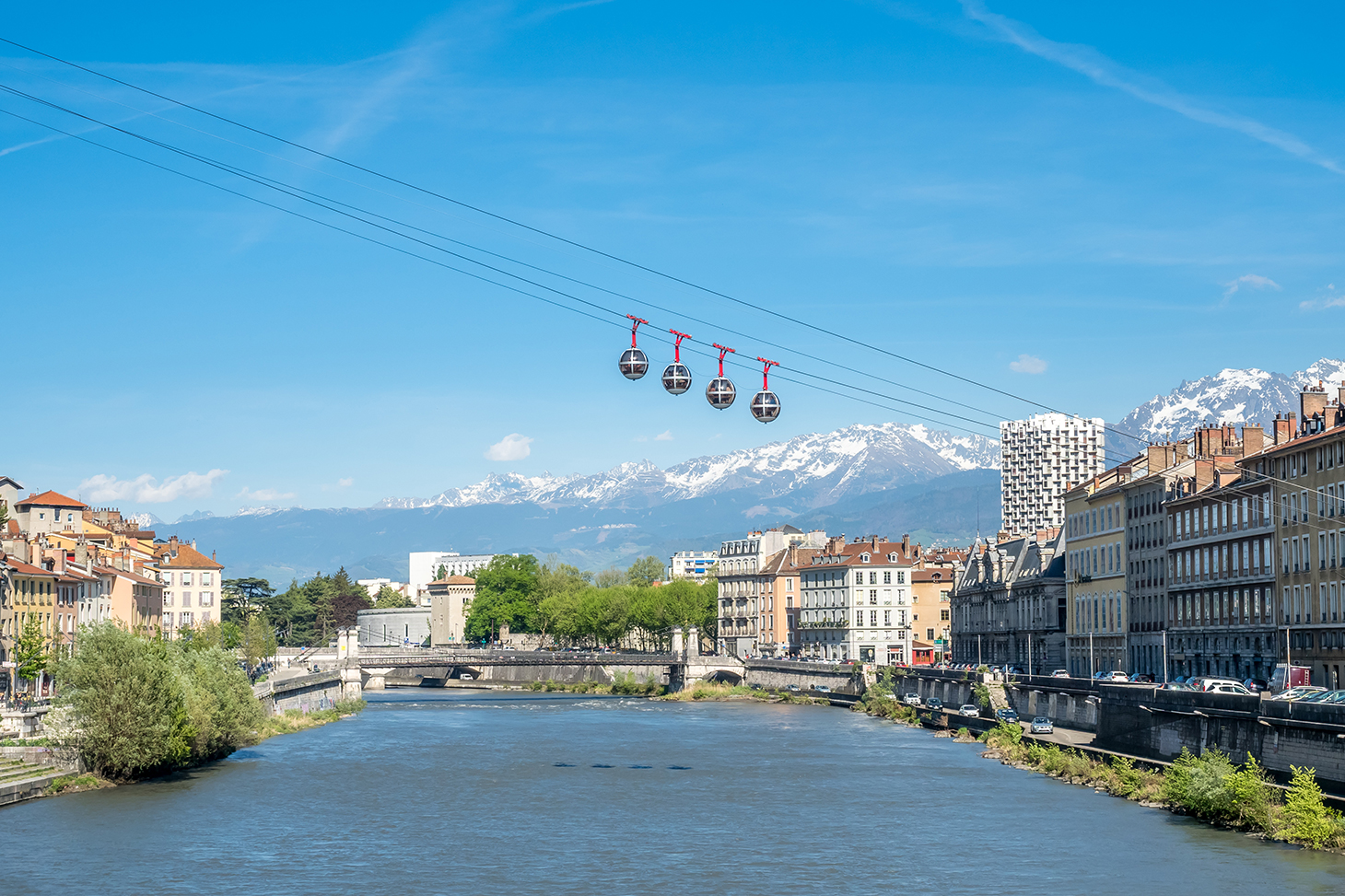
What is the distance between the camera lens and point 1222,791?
49875mm

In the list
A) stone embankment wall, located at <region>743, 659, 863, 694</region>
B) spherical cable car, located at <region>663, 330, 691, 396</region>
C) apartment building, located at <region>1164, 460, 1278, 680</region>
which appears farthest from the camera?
stone embankment wall, located at <region>743, 659, 863, 694</region>

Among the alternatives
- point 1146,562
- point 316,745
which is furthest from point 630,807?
point 1146,562

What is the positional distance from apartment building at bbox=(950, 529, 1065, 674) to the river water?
3479cm

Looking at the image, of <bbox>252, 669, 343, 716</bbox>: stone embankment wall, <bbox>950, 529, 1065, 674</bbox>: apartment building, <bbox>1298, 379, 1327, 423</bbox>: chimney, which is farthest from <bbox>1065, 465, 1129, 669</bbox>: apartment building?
<bbox>252, 669, 343, 716</bbox>: stone embankment wall

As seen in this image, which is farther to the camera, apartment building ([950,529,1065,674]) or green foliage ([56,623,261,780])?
apartment building ([950,529,1065,674])

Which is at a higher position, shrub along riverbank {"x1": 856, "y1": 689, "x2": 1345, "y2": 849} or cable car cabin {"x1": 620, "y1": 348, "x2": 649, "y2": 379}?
cable car cabin {"x1": 620, "y1": 348, "x2": 649, "y2": 379}

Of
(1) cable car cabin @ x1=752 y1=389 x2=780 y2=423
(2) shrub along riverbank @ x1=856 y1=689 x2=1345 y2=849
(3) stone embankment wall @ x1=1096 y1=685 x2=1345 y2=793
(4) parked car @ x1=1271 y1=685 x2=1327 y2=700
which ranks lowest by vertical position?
(2) shrub along riverbank @ x1=856 y1=689 x2=1345 y2=849

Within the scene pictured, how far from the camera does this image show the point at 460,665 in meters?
175

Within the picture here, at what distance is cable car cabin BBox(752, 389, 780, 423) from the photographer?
40812 mm

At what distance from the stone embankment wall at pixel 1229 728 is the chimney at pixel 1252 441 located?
981 inches

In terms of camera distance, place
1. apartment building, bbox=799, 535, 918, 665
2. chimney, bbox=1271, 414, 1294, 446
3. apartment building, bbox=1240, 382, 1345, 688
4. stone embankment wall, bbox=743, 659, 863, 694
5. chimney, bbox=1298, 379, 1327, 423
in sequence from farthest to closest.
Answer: apartment building, bbox=799, 535, 918, 665, stone embankment wall, bbox=743, 659, 863, 694, chimney, bbox=1271, 414, 1294, 446, chimney, bbox=1298, 379, 1327, 423, apartment building, bbox=1240, 382, 1345, 688

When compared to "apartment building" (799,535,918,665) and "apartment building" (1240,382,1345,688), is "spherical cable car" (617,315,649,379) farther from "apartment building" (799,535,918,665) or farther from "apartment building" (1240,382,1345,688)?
"apartment building" (799,535,918,665)

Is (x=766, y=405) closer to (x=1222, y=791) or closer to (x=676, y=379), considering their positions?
(x=676, y=379)

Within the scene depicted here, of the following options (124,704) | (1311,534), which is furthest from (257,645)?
(1311,534)
